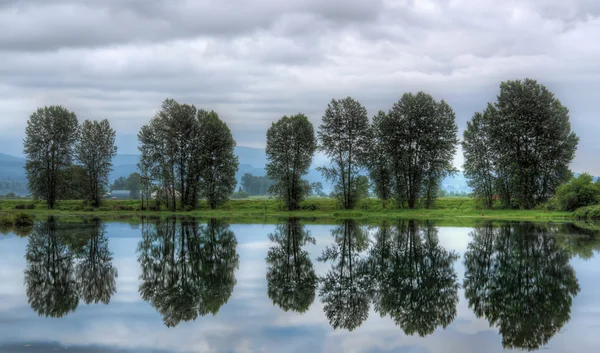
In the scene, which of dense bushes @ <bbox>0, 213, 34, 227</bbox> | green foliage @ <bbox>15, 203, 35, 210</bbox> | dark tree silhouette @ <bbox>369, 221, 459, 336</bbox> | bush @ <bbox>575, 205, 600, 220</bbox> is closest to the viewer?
dark tree silhouette @ <bbox>369, 221, 459, 336</bbox>

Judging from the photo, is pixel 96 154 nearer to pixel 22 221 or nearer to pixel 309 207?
pixel 309 207

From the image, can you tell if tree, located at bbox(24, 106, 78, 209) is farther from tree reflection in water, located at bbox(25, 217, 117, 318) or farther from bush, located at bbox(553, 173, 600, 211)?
bush, located at bbox(553, 173, 600, 211)

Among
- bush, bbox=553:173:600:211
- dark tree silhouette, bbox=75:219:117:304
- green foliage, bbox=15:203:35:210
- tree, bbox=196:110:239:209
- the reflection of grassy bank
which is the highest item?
tree, bbox=196:110:239:209

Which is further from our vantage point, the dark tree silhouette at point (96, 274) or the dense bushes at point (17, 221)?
the dense bushes at point (17, 221)

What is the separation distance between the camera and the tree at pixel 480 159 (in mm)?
69625

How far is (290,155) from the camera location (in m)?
73.7

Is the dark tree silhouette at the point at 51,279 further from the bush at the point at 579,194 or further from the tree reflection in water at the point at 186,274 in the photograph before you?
the bush at the point at 579,194

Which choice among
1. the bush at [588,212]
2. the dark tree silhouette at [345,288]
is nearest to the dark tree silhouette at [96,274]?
the dark tree silhouette at [345,288]

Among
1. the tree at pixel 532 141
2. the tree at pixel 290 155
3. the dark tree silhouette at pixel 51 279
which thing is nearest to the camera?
the dark tree silhouette at pixel 51 279

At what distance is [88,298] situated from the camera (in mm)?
15352

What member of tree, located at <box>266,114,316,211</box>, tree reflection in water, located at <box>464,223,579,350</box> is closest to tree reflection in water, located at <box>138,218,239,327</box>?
tree reflection in water, located at <box>464,223,579,350</box>

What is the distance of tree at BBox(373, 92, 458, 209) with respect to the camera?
7006 centimetres

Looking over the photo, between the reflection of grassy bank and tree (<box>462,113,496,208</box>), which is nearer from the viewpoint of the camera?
the reflection of grassy bank

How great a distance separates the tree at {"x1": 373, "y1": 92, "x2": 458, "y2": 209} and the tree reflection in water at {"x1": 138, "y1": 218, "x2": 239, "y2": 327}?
4204 centimetres
